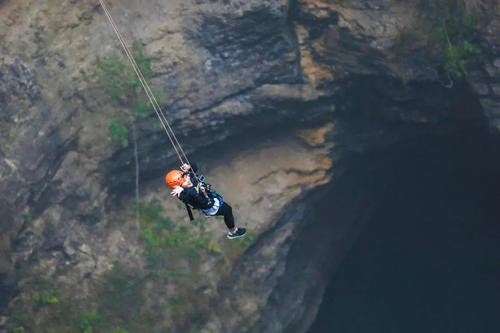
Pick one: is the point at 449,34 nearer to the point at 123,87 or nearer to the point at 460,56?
the point at 460,56

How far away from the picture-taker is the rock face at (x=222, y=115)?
11.9m

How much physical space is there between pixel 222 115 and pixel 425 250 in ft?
32.4

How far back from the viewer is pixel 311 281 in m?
16.8

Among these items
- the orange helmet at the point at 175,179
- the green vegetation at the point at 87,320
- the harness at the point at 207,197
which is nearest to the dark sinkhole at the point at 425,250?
the green vegetation at the point at 87,320

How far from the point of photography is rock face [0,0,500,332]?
39.1 ft

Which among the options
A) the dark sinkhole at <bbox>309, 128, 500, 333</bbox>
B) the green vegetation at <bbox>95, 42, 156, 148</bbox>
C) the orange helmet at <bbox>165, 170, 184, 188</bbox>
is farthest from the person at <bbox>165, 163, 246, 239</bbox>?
the dark sinkhole at <bbox>309, 128, 500, 333</bbox>

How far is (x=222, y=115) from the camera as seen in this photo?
13820 mm

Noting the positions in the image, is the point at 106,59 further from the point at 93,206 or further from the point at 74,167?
the point at 93,206

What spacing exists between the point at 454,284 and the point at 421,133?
6.31 metres

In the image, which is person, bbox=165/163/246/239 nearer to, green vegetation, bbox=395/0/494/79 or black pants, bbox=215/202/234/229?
black pants, bbox=215/202/234/229

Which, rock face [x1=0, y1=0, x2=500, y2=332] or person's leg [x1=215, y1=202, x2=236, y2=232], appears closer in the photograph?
person's leg [x1=215, y1=202, x2=236, y2=232]

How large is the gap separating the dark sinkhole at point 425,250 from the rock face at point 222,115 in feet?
8.29

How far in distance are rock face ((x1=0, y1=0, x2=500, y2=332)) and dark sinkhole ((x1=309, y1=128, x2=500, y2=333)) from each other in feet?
8.29

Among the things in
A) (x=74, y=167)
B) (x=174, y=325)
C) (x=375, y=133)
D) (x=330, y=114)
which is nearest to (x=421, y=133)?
(x=375, y=133)
